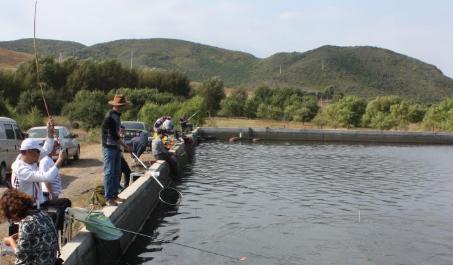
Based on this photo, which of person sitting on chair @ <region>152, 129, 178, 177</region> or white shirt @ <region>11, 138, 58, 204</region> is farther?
person sitting on chair @ <region>152, 129, 178, 177</region>

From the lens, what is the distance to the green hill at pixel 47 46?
528ft

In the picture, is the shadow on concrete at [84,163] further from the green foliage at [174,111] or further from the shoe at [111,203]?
the green foliage at [174,111]

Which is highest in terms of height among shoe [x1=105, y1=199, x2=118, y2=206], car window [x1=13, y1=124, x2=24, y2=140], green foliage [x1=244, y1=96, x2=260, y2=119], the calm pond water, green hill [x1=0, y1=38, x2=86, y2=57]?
green hill [x1=0, y1=38, x2=86, y2=57]

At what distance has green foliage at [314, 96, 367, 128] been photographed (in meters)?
59.7

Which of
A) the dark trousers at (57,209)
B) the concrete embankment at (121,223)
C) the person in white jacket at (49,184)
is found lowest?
the concrete embankment at (121,223)

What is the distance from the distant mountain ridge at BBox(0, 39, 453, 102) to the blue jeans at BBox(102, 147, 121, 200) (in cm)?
11123

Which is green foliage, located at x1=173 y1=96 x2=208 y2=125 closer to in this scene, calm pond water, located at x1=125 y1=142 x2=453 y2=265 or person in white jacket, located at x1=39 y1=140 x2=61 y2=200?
calm pond water, located at x1=125 y1=142 x2=453 y2=265

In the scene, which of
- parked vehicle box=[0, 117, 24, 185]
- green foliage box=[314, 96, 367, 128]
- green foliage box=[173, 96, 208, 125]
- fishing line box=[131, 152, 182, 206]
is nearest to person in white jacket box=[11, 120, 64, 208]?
fishing line box=[131, 152, 182, 206]

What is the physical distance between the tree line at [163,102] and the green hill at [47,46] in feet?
293

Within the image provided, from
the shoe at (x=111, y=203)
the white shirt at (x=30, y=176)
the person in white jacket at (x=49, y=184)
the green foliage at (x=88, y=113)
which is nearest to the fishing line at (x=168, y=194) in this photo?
the shoe at (x=111, y=203)

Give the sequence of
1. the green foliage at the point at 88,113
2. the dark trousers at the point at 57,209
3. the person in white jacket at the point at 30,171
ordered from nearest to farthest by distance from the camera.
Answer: the person in white jacket at the point at 30,171 → the dark trousers at the point at 57,209 → the green foliage at the point at 88,113

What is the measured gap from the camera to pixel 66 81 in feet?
224

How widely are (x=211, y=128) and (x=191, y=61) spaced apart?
409 ft

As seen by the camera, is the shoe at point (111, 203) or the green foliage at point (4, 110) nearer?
the shoe at point (111, 203)
